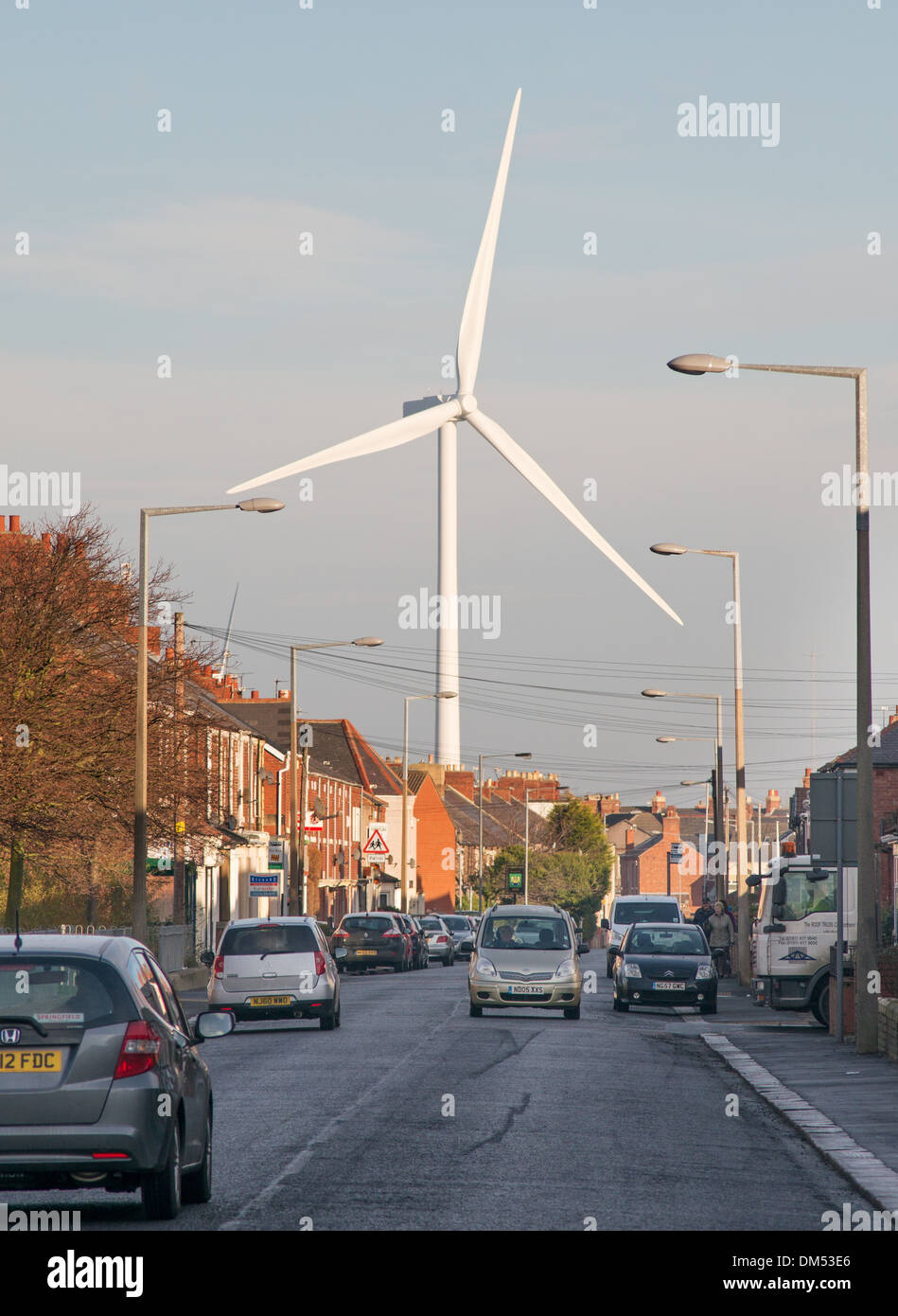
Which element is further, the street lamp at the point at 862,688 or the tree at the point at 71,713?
the tree at the point at 71,713

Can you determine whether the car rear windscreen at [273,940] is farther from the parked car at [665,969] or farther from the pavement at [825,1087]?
the parked car at [665,969]

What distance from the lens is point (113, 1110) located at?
930 cm

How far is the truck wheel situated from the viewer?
28403 millimetres

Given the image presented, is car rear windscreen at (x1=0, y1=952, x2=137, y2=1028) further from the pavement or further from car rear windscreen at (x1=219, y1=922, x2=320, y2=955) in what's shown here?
car rear windscreen at (x1=219, y1=922, x2=320, y2=955)

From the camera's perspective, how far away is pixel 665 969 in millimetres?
33188

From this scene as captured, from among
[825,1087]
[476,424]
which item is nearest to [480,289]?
[476,424]

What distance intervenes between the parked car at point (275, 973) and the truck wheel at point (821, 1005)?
7.31 m

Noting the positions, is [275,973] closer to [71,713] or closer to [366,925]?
[71,713]

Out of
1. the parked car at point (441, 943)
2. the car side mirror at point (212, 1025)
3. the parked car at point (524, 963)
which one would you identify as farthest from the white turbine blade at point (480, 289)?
the car side mirror at point (212, 1025)

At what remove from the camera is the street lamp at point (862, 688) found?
22.0 meters

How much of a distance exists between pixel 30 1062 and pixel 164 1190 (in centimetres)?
104

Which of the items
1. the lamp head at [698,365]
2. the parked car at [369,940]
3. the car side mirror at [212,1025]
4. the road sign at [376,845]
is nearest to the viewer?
the car side mirror at [212,1025]

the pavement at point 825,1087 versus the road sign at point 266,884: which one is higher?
the road sign at point 266,884


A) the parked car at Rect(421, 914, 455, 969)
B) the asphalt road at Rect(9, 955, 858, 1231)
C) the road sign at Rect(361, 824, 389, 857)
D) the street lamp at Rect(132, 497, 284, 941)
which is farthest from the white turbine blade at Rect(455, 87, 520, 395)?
the asphalt road at Rect(9, 955, 858, 1231)
